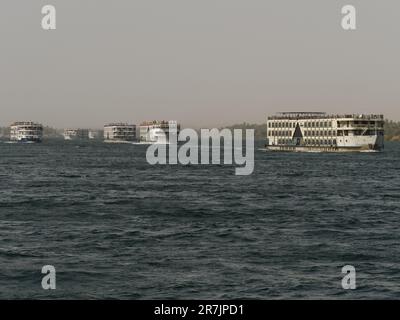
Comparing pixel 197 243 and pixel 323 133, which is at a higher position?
pixel 323 133

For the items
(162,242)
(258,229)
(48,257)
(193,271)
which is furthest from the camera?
(258,229)

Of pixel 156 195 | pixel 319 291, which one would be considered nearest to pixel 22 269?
pixel 319 291

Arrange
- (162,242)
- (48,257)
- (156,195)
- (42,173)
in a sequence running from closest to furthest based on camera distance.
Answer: (48,257)
(162,242)
(156,195)
(42,173)

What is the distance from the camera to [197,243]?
35.3 m

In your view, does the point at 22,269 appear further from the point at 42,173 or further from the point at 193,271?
the point at 42,173

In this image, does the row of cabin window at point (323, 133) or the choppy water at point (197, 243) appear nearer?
the choppy water at point (197, 243)

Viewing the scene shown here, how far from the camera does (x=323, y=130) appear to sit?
192m

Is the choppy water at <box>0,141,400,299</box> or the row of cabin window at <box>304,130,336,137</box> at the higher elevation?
the row of cabin window at <box>304,130,336,137</box>

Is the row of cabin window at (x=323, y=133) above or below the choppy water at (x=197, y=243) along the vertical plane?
above

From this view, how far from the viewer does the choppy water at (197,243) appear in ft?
82.6

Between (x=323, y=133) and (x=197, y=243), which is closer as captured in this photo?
(x=197, y=243)

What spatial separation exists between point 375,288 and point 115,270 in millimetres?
11823

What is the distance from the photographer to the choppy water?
82.6ft

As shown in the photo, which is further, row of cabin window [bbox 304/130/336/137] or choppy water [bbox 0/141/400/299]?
row of cabin window [bbox 304/130/336/137]
